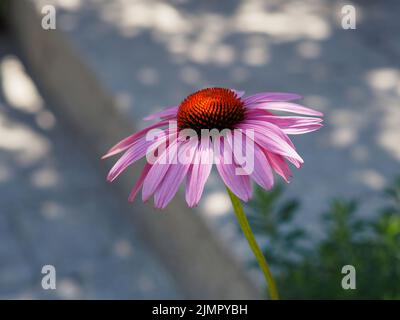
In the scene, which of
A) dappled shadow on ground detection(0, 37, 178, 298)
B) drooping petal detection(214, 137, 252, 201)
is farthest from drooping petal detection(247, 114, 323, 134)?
dappled shadow on ground detection(0, 37, 178, 298)

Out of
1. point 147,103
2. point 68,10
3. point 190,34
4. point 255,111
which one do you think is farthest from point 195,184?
point 68,10

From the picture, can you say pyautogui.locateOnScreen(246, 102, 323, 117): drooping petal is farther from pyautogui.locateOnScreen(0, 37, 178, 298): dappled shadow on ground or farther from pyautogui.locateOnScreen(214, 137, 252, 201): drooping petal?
pyautogui.locateOnScreen(0, 37, 178, 298): dappled shadow on ground

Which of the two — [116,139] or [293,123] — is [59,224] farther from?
[293,123]

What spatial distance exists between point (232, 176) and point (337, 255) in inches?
51.1

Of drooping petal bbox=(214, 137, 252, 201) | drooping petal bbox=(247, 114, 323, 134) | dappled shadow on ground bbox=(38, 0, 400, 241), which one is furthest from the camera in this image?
dappled shadow on ground bbox=(38, 0, 400, 241)

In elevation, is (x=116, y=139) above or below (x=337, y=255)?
above

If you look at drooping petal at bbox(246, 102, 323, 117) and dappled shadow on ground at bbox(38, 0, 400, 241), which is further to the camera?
dappled shadow on ground at bbox(38, 0, 400, 241)

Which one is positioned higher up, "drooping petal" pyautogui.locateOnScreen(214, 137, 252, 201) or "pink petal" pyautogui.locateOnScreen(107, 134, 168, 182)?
"pink petal" pyautogui.locateOnScreen(107, 134, 168, 182)

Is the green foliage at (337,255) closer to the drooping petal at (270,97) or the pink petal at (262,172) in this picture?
the drooping petal at (270,97)

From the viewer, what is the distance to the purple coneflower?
102cm

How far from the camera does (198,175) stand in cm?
103

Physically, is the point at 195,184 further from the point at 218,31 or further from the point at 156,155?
the point at 218,31

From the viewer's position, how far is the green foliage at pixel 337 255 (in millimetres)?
2104

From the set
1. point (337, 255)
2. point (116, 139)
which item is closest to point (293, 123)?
point (337, 255)
